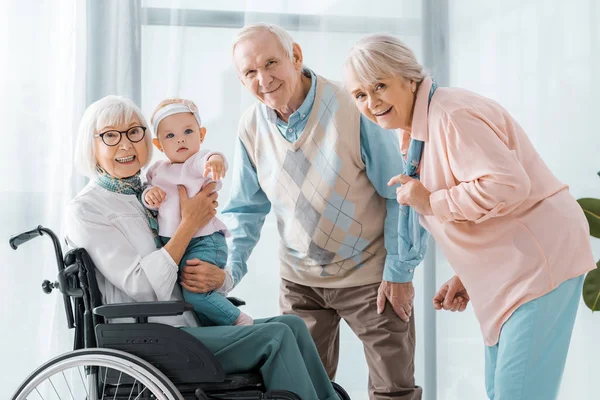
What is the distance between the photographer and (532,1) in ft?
9.22

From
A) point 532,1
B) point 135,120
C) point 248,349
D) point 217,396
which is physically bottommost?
point 217,396

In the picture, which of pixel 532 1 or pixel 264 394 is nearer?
pixel 264 394

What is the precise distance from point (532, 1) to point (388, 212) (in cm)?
137

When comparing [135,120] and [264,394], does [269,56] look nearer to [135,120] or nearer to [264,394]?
[135,120]

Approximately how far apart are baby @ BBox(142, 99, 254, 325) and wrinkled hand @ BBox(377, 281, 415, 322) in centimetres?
43

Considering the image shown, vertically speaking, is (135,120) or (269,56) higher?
(269,56)

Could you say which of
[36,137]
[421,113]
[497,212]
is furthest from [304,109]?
[36,137]

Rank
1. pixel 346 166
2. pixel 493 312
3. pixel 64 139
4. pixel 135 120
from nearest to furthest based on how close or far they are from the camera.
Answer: pixel 493 312 → pixel 135 120 → pixel 346 166 → pixel 64 139

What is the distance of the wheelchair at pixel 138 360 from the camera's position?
5.14 ft

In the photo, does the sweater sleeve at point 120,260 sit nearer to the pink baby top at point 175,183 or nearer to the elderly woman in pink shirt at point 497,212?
the pink baby top at point 175,183

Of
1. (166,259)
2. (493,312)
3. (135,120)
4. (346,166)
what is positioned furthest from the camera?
(346,166)

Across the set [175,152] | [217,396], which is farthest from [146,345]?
[175,152]

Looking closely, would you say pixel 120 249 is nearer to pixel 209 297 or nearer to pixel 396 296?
pixel 209 297

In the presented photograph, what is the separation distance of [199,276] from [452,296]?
701mm
